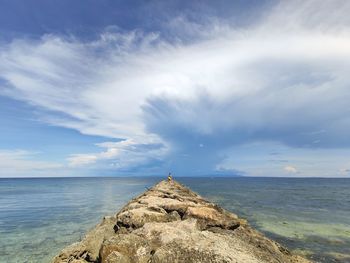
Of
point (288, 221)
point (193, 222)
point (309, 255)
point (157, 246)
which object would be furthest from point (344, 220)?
point (157, 246)

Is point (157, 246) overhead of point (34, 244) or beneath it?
overhead

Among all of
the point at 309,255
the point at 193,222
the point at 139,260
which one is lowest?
the point at 309,255

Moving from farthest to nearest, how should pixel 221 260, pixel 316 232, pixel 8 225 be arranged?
pixel 8 225
pixel 316 232
pixel 221 260

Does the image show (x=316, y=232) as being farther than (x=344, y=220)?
No

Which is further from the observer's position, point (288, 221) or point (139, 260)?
point (288, 221)

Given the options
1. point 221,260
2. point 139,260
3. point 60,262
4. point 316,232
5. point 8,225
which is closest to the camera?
A: point 221,260

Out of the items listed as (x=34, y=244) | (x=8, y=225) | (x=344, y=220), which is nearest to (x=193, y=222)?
(x=34, y=244)

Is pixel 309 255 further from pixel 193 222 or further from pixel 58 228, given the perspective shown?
pixel 58 228

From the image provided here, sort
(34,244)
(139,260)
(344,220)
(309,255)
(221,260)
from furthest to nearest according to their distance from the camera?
(344,220), (34,244), (309,255), (139,260), (221,260)

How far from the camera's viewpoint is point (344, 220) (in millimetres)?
35219

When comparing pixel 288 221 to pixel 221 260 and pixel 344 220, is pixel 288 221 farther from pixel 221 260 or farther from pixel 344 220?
pixel 221 260

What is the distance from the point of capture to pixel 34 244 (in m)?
23.2

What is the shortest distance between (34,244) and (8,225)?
11.7 metres

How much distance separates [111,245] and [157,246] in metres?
1.37
